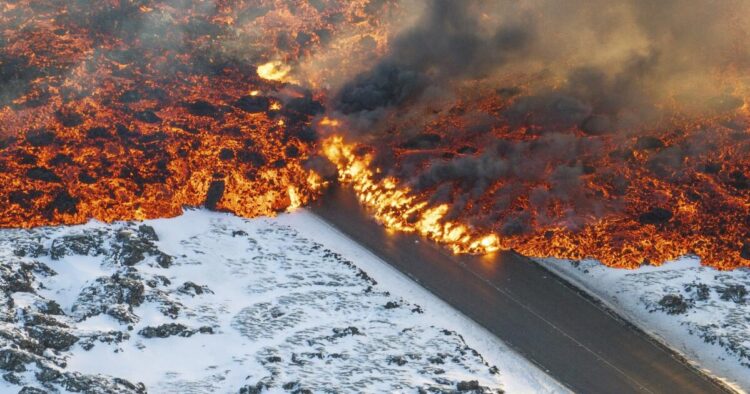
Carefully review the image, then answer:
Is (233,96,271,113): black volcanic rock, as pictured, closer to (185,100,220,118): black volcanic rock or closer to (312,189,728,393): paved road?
(185,100,220,118): black volcanic rock

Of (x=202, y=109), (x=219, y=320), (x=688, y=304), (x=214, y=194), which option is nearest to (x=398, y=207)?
(x=214, y=194)

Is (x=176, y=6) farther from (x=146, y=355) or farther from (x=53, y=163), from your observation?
(x=146, y=355)

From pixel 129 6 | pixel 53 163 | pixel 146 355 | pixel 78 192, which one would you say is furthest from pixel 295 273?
pixel 129 6

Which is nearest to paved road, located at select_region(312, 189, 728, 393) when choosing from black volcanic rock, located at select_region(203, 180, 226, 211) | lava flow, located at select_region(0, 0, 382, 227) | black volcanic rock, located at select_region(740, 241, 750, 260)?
black volcanic rock, located at select_region(203, 180, 226, 211)

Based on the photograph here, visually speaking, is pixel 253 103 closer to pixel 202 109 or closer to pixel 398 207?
pixel 202 109

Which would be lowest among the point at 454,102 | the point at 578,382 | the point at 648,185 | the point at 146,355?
the point at 146,355

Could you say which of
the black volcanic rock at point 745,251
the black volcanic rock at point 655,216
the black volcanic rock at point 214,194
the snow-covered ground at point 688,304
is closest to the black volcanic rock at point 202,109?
the black volcanic rock at point 214,194

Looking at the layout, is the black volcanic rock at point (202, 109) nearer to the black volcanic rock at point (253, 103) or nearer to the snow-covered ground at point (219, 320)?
the black volcanic rock at point (253, 103)
